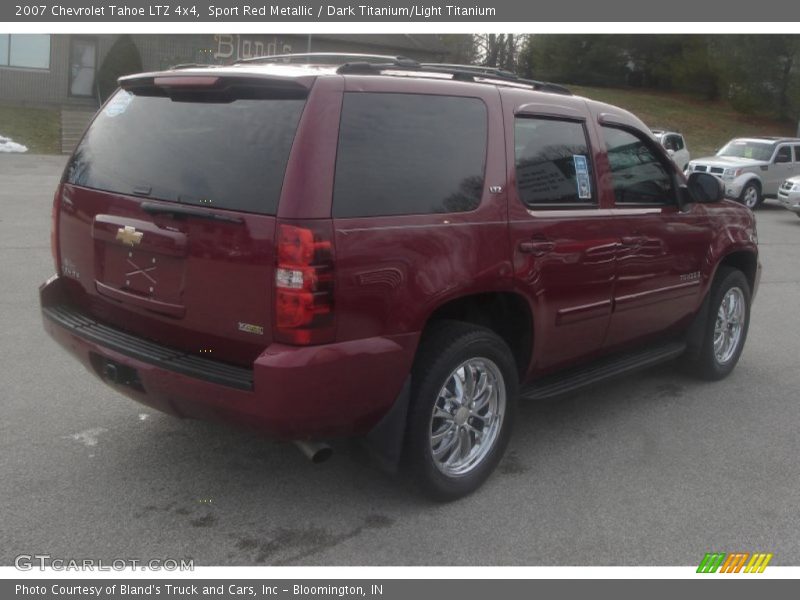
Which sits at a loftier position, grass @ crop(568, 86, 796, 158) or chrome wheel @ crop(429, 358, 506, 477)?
grass @ crop(568, 86, 796, 158)

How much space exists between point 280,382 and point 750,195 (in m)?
20.2

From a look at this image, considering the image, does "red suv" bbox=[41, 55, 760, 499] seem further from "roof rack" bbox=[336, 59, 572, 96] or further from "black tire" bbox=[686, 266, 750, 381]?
"black tire" bbox=[686, 266, 750, 381]

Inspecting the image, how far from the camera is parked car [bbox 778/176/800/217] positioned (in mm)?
18375

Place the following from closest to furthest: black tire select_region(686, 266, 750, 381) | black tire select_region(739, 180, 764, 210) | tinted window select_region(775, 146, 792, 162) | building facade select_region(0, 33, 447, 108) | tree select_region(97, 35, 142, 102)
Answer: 1. black tire select_region(686, 266, 750, 381)
2. black tire select_region(739, 180, 764, 210)
3. tinted window select_region(775, 146, 792, 162)
4. tree select_region(97, 35, 142, 102)
5. building facade select_region(0, 33, 447, 108)

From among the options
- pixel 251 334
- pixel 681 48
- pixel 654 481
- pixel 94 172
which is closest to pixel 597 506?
pixel 654 481

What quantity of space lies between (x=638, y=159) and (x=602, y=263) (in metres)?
0.93

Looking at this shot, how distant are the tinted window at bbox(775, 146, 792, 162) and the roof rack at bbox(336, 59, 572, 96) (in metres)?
19.1

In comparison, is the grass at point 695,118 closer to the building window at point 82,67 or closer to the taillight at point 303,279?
the building window at point 82,67

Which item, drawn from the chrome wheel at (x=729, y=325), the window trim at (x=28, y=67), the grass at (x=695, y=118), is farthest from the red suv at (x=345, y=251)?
the grass at (x=695, y=118)

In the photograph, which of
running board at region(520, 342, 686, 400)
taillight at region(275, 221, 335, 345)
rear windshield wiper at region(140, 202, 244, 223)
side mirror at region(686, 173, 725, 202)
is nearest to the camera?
taillight at region(275, 221, 335, 345)

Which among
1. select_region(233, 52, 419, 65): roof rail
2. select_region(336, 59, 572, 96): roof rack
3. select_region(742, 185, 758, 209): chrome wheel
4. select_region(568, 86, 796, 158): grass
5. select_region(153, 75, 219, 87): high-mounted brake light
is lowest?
select_region(742, 185, 758, 209): chrome wheel

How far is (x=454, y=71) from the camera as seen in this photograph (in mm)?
4336

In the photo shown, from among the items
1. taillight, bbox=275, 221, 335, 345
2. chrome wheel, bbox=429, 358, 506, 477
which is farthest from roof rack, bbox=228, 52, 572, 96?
chrome wheel, bbox=429, 358, 506, 477

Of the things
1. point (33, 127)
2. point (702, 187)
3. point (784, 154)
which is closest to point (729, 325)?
point (702, 187)
